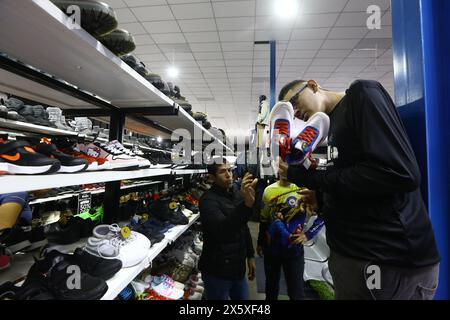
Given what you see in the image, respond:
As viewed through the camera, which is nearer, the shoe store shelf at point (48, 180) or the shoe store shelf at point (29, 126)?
the shoe store shelf at point (48, 180)

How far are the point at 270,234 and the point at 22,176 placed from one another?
76.4 inches

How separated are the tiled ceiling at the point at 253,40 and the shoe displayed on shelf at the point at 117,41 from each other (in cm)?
253

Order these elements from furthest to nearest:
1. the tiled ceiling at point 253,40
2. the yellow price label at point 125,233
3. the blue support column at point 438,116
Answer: the tiled ceiling at point 253,40 → the yellow price label at point 125,233 → the blue support column at point 438,116

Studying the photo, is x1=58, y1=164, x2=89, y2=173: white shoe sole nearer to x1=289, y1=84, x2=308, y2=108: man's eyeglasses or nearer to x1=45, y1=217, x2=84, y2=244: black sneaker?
x1=45, y1=217, x2=84, y2=244: black sneaker

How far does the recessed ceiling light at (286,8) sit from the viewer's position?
280 cm

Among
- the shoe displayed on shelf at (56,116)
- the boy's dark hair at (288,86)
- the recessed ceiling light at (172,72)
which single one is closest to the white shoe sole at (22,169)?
the boy's dark hair at (288,86)

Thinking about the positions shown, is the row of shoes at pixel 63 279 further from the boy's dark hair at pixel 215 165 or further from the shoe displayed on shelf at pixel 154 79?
the boy's dark hair at pixel 215 165

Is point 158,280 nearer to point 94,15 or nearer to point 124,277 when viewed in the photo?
point 124,277

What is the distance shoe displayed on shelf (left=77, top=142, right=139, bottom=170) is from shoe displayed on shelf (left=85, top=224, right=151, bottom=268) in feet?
1.21

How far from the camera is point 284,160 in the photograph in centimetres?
99

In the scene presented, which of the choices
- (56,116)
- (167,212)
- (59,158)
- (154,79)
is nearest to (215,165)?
(167,212)

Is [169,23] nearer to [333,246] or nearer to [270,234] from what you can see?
[270,234]

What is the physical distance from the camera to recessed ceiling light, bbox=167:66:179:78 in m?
4.80
